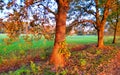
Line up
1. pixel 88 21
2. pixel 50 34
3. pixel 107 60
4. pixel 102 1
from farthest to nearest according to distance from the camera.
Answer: pixel 88 21 < pixel 102 1 < pixel 107 60 < pixel 50 34

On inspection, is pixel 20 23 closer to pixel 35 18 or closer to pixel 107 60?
pixel 35 18

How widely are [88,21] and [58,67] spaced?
14.5 m

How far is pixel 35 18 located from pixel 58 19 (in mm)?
1421

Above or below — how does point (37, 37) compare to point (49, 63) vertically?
above

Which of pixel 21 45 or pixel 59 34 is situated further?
pixel 21 45

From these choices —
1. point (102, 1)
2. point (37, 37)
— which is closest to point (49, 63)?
point (37, 37)

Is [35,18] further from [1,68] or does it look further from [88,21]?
[88,21]

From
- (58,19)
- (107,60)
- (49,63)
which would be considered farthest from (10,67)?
(107,60)

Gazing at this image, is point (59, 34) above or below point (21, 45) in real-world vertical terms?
above

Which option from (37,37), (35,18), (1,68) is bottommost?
(1,68)

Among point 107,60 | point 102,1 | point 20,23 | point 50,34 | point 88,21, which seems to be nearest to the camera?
point 20,23

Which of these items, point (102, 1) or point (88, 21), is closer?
point (102, 1)

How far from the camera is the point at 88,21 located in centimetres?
3134

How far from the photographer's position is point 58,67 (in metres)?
17.6
